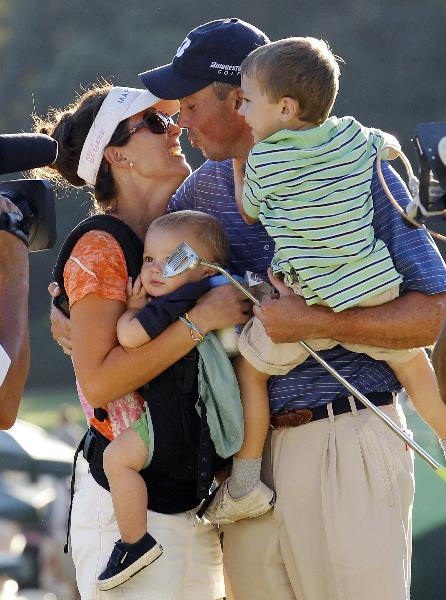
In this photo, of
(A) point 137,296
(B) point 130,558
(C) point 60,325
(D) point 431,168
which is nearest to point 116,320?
(A) point 137,296

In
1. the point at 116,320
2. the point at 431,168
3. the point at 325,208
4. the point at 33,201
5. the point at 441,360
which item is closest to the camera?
the point at 441,360

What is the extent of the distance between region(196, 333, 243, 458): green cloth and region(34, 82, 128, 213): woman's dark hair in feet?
1.87

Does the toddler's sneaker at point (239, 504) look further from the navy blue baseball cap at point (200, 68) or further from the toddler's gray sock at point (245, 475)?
the navy blue baseball cap at point (200, 68)

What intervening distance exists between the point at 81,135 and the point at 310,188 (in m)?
0.77

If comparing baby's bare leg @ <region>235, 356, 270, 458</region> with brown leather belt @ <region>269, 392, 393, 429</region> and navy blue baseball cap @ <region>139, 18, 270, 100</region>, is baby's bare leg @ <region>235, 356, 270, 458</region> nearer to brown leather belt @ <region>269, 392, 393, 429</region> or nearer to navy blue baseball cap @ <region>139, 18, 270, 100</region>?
brown leather belt @ <region>269, 392, 393, 429</region>

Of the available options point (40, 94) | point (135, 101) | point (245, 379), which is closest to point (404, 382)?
point (245, 379)

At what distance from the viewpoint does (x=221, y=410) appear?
2879mm

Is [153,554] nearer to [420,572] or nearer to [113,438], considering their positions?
[113,438]

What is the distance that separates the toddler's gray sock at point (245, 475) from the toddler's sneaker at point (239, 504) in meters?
0.01

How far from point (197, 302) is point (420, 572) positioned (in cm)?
279

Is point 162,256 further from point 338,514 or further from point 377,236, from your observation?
point 338,514

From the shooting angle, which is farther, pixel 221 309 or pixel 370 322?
pixel 221 309

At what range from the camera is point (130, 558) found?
2.85 meters

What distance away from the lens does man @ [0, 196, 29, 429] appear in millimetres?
2783
